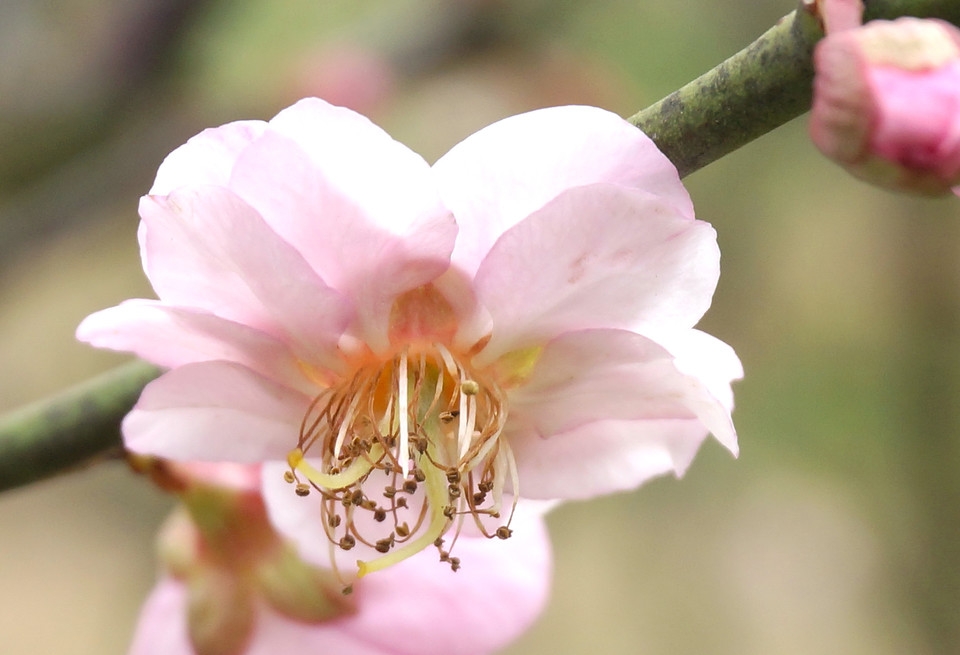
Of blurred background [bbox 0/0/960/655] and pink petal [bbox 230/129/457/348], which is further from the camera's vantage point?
blurred background [bbox 0/0/960/655]

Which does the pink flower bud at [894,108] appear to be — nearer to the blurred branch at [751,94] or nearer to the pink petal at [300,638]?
the blurred branch at [751,94]

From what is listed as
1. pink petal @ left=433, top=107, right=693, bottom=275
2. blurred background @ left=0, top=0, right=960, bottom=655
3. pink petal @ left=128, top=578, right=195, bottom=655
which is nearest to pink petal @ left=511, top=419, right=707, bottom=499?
pink petal @ left=433, top=107, right=693, bottom=275

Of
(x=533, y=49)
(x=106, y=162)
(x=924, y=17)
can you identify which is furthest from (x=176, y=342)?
(x=533, y=49)

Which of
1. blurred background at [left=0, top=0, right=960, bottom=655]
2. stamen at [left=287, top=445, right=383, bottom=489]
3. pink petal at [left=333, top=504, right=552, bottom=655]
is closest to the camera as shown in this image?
stamen at [left=287, top=445, right=383, bottom=489]

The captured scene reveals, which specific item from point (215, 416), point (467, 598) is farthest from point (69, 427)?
point (467, 598)

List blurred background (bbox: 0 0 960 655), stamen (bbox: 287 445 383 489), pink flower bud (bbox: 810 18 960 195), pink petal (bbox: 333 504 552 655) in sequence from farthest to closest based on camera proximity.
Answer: blurred background (bbox: 0 0 960 655) < pink petal (bbox: 333 504 552 655) < stamen (bbox: 287 445 383 489) < pink flower bud (bbox: 810 18 960 195)

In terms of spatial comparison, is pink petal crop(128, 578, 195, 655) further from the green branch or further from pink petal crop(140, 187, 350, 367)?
the green branch

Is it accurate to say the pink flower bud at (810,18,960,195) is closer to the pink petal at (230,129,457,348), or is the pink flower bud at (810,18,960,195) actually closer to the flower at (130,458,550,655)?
the pink petal at (230,129,457,348)

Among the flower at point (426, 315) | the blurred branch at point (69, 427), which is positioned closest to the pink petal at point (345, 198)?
the flower at point (426, 315)

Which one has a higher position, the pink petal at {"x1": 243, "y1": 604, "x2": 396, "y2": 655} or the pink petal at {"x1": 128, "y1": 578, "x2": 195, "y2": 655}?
the pink petal at {"x1": 128, "y1": 578, "x2": 195, "y2": 655}

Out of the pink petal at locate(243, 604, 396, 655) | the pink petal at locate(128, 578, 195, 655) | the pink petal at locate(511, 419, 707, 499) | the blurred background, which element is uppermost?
the pink petal at locate(511, 419, 707, 499)
